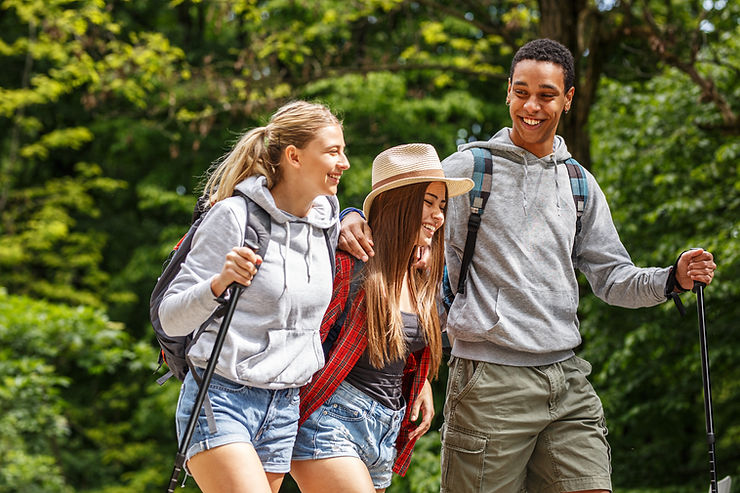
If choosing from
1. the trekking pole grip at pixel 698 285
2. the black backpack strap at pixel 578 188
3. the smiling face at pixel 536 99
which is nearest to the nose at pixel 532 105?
the smiling face at pixel 536 99

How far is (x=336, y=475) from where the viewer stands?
8.90 ft

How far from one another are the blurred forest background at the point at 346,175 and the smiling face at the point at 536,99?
0.62 metres

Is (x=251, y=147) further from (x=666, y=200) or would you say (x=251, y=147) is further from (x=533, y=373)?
(x=666, y=200)

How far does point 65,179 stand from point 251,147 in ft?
43.3

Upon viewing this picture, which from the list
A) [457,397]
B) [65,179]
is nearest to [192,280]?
[457,397]

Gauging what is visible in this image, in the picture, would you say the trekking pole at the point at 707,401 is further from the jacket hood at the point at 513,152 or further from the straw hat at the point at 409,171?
the straw hat at the point at 409,171

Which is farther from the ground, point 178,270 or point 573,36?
point 573,36

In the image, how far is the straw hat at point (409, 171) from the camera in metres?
2.94

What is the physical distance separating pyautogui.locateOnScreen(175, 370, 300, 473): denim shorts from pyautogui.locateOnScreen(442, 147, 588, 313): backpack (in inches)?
27.5

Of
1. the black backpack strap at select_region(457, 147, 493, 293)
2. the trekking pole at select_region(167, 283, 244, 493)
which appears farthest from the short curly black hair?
the trekking pole at select_region(167, 283, 244, 493)

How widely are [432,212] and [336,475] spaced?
91 centimetres


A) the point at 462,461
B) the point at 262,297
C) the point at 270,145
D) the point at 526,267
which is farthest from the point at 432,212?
the point at 462,461

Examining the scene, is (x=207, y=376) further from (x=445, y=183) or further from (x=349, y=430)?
(x=445, y=183)

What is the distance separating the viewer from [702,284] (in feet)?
9.37
